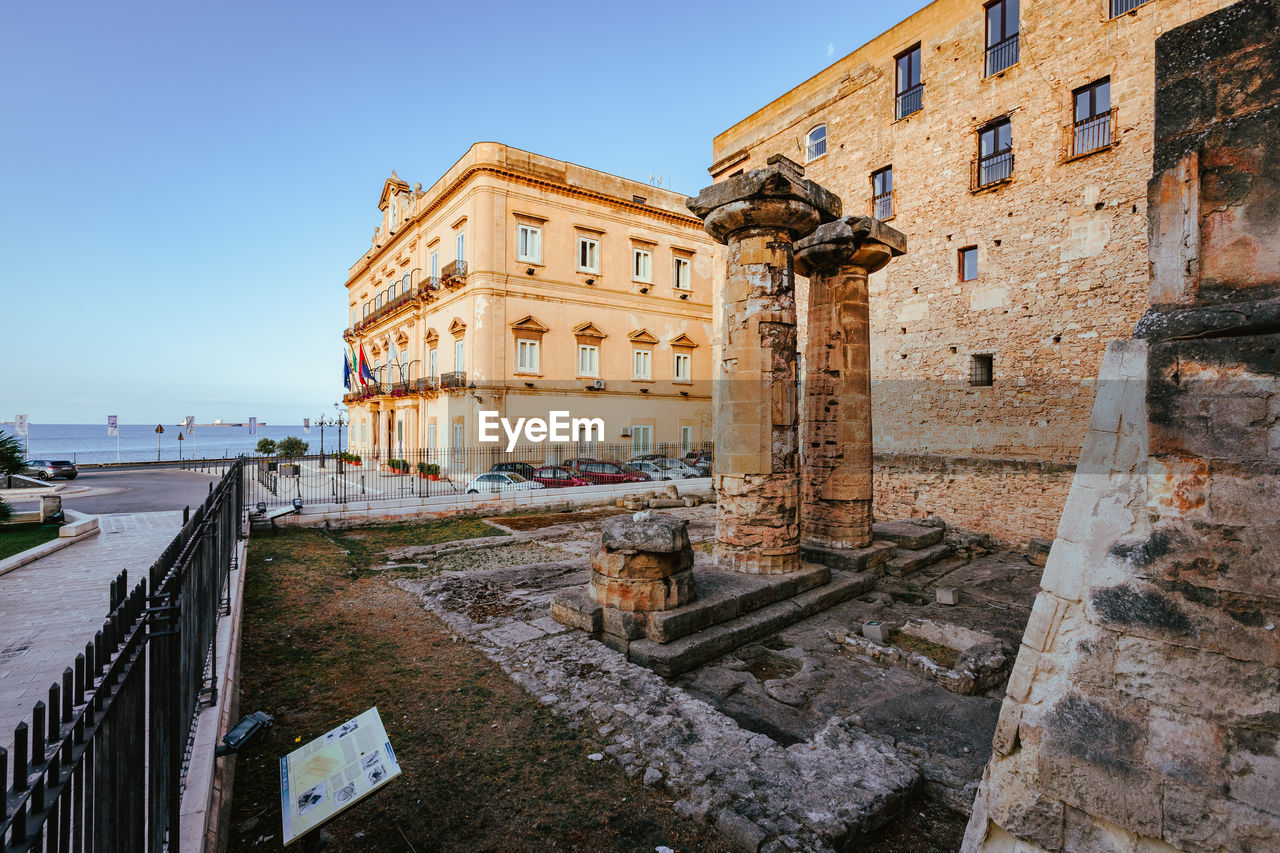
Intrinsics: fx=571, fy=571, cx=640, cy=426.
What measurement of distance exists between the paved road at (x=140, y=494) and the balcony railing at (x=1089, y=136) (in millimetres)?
19356

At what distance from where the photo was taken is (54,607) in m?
6.35

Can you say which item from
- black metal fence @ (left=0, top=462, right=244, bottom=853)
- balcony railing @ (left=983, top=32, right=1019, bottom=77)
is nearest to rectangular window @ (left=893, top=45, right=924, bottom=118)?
balcony railing @ (left=983, top=32, right=1019, bottom=77)

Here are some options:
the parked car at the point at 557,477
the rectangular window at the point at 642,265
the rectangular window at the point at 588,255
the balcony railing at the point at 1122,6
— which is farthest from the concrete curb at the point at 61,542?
the balcony railing at the point at 1122,6

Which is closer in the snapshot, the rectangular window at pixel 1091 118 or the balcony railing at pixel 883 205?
the rectangular window at pixel 1091 118

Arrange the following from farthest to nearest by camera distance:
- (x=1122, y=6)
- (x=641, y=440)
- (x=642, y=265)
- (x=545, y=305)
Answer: (x=642, y=265), (x=641, y=440), (x=545, y=305), (x=1122, y=6)

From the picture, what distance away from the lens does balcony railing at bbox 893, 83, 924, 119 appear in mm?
14713

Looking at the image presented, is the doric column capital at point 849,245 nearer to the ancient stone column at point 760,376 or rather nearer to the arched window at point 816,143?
the ancient stone column at point 760,376

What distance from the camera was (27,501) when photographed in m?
12.1

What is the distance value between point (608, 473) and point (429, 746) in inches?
633

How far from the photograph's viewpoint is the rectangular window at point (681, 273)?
26.6 metres

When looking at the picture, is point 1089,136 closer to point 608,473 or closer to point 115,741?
point 608,473

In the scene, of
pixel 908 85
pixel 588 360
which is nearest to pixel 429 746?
pixel 908 85

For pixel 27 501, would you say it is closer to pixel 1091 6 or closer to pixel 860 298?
pixel 860 298

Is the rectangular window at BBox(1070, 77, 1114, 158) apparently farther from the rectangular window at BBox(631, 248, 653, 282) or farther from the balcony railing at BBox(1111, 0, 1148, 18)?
the rectangular window at BBox(631, 248, 653, 282)
